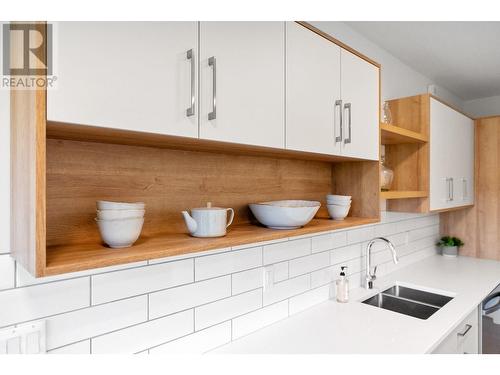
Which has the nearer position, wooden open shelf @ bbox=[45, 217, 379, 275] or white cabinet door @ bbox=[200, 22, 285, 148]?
wooden open shelf @ bbox=[45, 217, 379, 275]

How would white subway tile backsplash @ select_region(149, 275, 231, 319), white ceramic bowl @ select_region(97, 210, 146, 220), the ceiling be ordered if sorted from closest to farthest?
white ceramic bowl @ select_region(97, 210, 146, 220) → white subway tile backsplash @ select_region(149, 275, 231, 319) → the ceiling

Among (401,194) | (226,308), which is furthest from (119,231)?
(401,194)

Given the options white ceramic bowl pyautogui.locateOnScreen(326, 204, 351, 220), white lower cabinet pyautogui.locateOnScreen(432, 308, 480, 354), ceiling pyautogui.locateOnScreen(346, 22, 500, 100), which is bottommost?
white lower cabinet pyautogui.locateOnScreen(432, 308, 480, 354)

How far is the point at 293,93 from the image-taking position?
48.9 inches

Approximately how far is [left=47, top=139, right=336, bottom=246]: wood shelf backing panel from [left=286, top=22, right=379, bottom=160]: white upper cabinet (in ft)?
1.00

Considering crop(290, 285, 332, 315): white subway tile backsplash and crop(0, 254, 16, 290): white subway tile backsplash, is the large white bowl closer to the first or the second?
crop(290, 285, 332, 315): white subway tile backsplash

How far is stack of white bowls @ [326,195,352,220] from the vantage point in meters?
1.61

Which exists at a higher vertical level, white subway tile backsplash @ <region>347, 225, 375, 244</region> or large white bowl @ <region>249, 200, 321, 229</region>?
large white bowl @ <region>249, 200, 321, 229</region>

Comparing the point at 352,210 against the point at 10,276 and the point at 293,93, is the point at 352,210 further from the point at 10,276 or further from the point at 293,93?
the point at 10,276

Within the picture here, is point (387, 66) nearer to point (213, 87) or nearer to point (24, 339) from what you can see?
point (213, 87)

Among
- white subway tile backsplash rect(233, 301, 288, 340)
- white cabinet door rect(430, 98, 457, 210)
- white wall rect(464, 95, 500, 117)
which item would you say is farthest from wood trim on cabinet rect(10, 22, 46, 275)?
white wall rect(464, 95, 500, 117)

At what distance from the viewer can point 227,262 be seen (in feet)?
4.64

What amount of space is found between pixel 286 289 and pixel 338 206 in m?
0.47

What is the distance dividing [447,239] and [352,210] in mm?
1980
